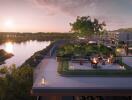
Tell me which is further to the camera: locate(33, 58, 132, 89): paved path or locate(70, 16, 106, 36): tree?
locate(70, 16, 106, 36): tree

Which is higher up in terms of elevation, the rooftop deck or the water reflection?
the rooftop deck

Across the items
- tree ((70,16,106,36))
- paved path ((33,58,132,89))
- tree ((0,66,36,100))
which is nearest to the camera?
paved path ((33,58,132,89))

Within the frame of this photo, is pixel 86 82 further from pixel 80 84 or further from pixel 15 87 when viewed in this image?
pixel 15 87

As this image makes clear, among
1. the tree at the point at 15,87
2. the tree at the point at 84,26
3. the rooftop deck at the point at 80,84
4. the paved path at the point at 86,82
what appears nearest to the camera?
the rooftop deck at the point at 80,84

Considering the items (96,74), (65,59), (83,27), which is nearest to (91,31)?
(83,27)

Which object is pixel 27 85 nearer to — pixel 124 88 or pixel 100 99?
pixel 100 99

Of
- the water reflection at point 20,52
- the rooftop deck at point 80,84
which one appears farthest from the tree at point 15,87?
the water reflection at point 20,52

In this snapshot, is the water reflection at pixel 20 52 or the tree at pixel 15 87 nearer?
the tree at pixel 15 87

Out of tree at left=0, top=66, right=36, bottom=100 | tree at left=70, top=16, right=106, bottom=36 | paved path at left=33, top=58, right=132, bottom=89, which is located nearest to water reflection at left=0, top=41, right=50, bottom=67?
tree at left=70, top=16, right=106, bottom=36

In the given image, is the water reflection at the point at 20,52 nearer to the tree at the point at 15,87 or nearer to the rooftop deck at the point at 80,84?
the tree at the point at 15,87

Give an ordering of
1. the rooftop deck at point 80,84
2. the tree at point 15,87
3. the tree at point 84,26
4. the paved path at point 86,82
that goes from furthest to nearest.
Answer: the tree at point 84,26, the tree at point 15,87, the paved path at point 86,82, the rooftop deck at point 80,84

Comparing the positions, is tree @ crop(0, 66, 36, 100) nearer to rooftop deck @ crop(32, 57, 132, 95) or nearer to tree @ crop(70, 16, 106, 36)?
rooftop deck @ crop(32, 57, 132, 95)
